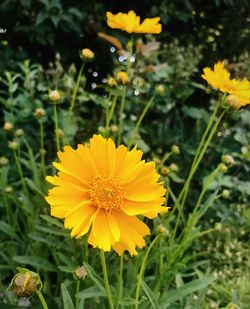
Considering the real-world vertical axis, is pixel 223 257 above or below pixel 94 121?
below

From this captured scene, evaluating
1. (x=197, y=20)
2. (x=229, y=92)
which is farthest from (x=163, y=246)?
(x=197, y=20)

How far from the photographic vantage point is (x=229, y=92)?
116 cm

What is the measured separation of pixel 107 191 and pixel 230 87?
48 centimetres

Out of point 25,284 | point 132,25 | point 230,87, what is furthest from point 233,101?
point 25,284

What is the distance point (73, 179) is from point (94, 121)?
1.26 metres

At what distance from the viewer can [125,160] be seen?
2.79ft

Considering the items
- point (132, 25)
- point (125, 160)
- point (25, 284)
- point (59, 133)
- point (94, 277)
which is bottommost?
point (25, 284)

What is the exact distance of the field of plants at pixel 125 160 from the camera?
85 centimetres

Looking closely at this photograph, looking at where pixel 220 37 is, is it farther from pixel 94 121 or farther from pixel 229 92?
pixel 229 92

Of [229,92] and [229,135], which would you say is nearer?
[229,92]

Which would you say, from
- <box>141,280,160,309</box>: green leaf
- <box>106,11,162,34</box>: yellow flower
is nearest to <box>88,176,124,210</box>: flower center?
<box>141,280,160,309</box>: green leaf

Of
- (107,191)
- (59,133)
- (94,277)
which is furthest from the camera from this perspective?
(59,133)

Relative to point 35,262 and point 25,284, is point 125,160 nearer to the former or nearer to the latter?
point 25,284

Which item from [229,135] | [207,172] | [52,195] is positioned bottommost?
[52,195]
